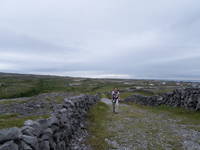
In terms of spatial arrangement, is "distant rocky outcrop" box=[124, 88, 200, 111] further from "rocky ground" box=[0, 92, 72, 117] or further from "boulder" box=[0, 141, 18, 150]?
"rocky ground" box=[0, 92, 72, 117]

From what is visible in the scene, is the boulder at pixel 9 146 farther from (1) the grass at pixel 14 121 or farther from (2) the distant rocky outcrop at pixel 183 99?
(2) the distant rocky outcrop at pixel 183 99

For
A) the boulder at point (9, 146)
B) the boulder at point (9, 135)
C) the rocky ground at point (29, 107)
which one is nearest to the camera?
the boulder at point (9, 146)

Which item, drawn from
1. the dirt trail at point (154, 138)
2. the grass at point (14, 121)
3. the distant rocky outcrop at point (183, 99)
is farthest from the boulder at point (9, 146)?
the distant rocky outcrop at point (183, 99)

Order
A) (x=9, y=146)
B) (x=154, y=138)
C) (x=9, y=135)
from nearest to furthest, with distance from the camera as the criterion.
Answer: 1. (x=9, y=146)
2. (x=9, y=135)
3. (x=154, y=138)

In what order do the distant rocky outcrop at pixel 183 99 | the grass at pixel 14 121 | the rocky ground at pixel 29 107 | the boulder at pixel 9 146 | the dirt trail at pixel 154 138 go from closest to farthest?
the boulder at pixel 9 146 → the dirt trail at pixel 154 138 → the grass at pixel 14 121 → the distant rocky outcrop at pixel 183 99 → the rocky ground at pixel 29 107

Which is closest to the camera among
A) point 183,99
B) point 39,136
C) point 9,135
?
point 9,135

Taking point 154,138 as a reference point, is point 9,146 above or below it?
above

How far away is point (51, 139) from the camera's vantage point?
17.9 ft

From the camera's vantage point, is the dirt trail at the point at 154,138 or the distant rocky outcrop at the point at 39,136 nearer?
the distant rocky outcrop at the point at 39,136

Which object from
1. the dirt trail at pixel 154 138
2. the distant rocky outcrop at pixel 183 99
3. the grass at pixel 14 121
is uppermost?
the distant rocky outcrop at pixel 183 99

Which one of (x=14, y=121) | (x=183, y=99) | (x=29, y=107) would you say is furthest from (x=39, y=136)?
(x=29, y=107)

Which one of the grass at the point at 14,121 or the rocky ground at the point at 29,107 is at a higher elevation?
the grass at the point at 14,121

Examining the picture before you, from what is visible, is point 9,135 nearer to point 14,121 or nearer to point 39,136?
point 39,136

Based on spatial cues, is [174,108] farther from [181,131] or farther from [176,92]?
[181,131]
